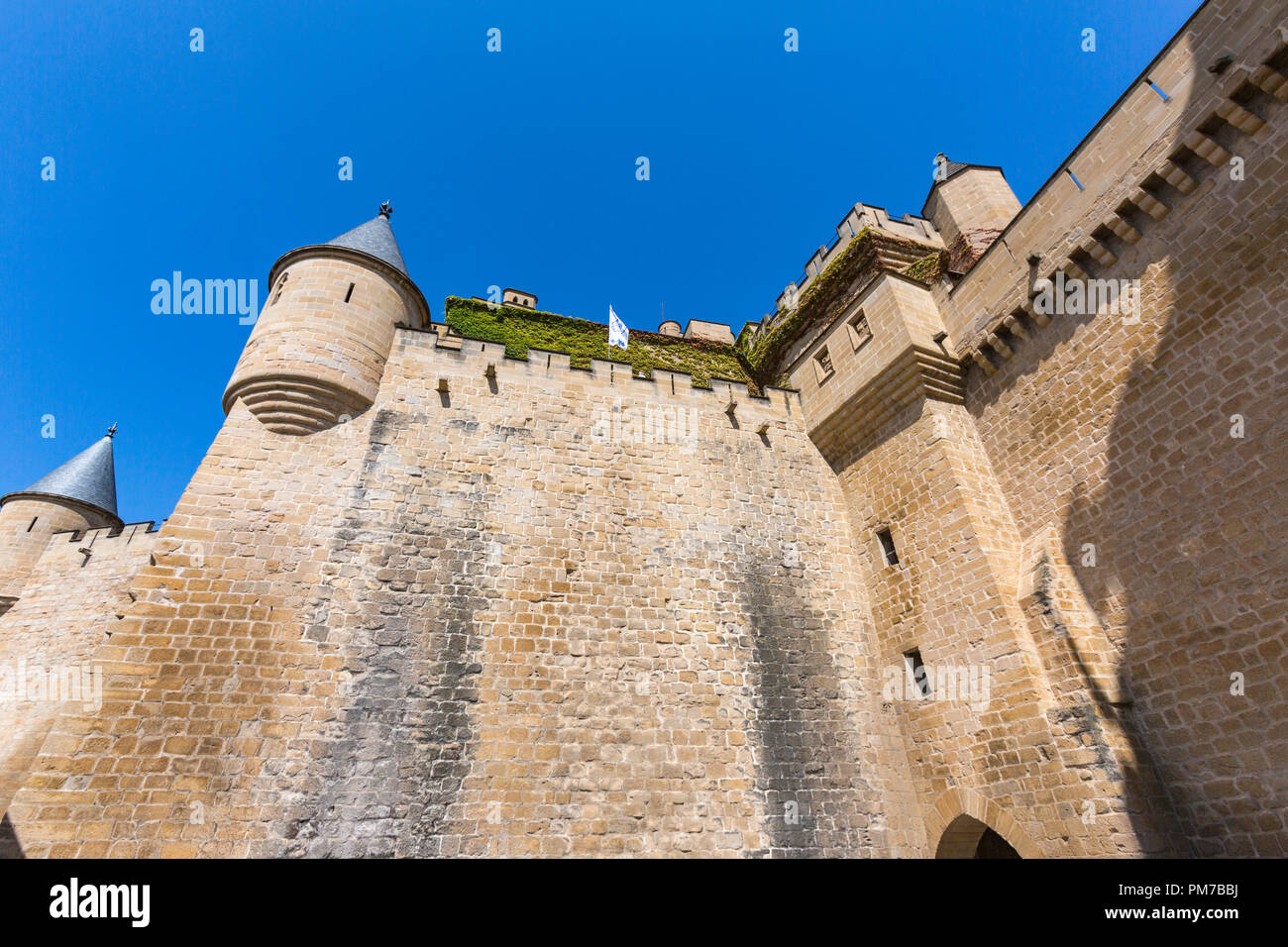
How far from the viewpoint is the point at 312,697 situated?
7.07 meters

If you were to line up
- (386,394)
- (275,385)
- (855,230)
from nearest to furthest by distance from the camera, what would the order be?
(275,385), (386,394), (855,230)

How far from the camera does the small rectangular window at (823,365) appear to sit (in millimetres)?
11992

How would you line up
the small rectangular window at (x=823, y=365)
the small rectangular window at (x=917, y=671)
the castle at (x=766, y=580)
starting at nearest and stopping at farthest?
the castle at (x=766, y=580) → the small rectangular window at (x=917, y=671) → the small rectangular window at (x=823, y=365)

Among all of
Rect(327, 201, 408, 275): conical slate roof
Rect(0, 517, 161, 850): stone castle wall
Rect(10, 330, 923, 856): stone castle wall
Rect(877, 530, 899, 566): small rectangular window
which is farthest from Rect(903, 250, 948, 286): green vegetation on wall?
Rect(0, 517, 161, 850): stone castle wall

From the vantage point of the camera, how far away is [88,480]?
1627 cm

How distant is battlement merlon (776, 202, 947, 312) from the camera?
17172mm

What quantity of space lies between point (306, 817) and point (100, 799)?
6.69 ft

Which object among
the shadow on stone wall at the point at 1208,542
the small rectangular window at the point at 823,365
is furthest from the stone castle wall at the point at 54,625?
the shadow on stone wall at the point at 1208,542

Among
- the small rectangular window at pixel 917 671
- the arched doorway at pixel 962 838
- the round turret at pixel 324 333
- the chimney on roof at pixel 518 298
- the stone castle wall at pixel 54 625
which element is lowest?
the arched doorway at pixel 962 838

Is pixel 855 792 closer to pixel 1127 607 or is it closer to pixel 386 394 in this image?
pixel 1127 607

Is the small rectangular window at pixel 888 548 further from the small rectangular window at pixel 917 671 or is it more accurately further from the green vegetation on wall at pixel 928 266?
the green vegetation on wall at pixel 928 266

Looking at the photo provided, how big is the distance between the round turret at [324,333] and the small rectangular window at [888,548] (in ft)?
31.4

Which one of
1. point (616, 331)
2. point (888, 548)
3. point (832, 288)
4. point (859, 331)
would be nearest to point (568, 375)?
point (616, 331)

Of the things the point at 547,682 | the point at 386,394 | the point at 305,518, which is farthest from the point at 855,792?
the point at 386,394
